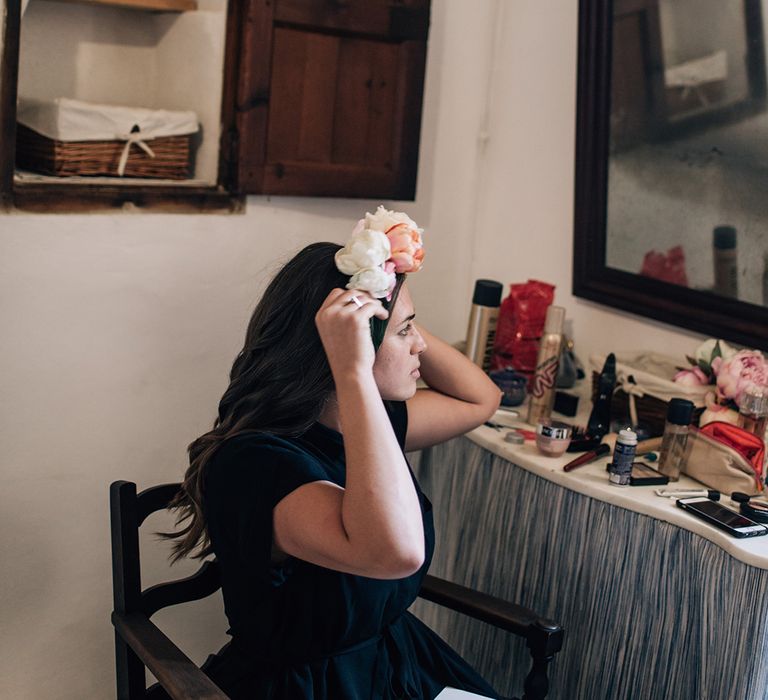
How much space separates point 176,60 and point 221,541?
1132mm

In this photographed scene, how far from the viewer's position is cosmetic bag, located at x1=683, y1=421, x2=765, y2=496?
5.50 feet

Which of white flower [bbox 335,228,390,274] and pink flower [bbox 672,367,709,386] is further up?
white flower [bbox 335,228,390,274]

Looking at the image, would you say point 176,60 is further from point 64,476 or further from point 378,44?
point 64,476

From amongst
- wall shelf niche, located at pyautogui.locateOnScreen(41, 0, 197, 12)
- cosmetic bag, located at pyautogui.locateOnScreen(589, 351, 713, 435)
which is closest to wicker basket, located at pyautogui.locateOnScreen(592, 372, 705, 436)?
cosmetic bag, located at pyautogui.locateOnScreen(589, 351, 713, 435)

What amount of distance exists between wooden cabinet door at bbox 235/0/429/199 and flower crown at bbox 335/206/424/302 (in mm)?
616

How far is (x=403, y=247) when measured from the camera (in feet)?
4.58

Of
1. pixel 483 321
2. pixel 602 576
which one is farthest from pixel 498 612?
pixel 483 321

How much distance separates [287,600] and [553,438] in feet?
1.98

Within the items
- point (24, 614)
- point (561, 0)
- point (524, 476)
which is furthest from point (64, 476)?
point (561, 0)

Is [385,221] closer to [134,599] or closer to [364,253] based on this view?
[364,253]

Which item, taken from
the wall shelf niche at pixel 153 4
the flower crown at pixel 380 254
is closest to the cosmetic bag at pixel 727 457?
the flower crown at pixel 380 254

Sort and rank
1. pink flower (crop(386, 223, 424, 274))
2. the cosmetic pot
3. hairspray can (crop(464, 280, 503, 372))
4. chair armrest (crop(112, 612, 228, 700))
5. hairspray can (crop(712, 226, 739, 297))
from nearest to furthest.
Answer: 1. chair armrest (crop(112, 612, 228, 700))
2. pink flower (crop(386, 223, 424, 274))
3. the cosmetic pot
4. hairspray can (crop(712, 226, 739, 297))
5. hairspray can (crop(464, 280, 503, 372))

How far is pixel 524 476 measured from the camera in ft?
5.96

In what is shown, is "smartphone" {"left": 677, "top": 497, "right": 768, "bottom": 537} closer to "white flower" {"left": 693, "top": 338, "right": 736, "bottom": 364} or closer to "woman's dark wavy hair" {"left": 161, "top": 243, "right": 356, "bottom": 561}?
"white flower" {"left": 693, "top": 338, "right": 736, "bottom": 364}
